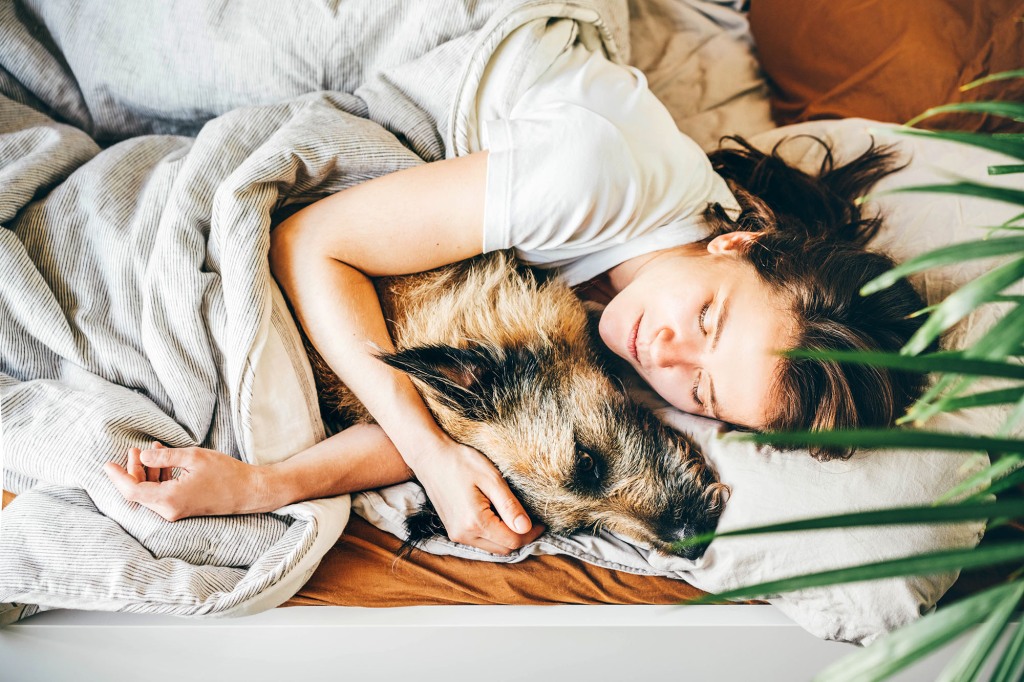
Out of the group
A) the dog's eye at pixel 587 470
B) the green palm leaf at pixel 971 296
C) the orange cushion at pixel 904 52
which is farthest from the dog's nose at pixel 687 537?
the orange cushion at pixel 904 52

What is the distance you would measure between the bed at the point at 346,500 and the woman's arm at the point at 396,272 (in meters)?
0.06

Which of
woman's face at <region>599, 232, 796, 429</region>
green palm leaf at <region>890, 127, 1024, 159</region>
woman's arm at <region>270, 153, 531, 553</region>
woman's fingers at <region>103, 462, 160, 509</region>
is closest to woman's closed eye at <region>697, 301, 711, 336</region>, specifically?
woman's face at <region>599, 232, 796, 429</region>

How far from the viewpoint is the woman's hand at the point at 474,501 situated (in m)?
0.93

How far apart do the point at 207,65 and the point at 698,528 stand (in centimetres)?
114

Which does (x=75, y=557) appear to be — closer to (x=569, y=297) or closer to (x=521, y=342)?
(x=521, y=342)

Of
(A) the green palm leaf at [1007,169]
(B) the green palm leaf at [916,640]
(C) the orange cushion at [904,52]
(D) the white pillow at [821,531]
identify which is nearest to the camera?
(B) the green palm leaf at [916,640]

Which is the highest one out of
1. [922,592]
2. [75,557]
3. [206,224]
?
[206,224]

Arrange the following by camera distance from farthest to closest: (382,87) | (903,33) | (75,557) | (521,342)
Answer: (903,33) < (382,87) < (521,342) < (75,557)

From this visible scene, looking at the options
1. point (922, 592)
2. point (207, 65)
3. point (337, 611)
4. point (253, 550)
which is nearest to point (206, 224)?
point (207, 65)

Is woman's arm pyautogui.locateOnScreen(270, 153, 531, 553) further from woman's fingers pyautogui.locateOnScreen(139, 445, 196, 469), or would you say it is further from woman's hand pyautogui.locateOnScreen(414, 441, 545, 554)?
woman's fingers pyautogui.locateOnScreen(139, 445, 196, 469)

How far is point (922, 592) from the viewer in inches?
34.0

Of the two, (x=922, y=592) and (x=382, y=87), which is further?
(x=382, y=87)

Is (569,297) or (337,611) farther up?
(569,297)

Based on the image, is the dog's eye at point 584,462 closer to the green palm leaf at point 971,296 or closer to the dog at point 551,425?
the dog at point 551,425
